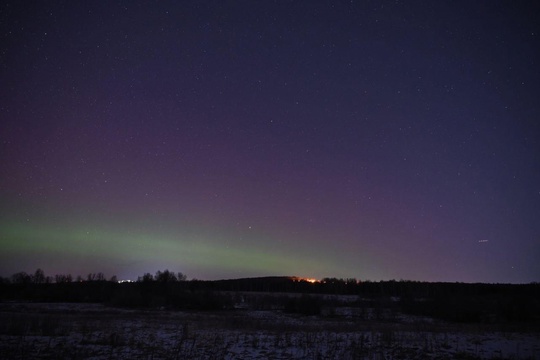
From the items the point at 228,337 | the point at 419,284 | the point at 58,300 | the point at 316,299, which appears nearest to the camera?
the point at 228,337

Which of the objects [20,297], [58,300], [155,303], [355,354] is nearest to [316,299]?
[155,303]

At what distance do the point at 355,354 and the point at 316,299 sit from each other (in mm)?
47762

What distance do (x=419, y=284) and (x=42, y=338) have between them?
560 ft

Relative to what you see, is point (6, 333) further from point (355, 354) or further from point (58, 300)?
point (58, 300)

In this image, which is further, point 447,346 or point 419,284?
point 419,284

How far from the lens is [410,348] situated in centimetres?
1809

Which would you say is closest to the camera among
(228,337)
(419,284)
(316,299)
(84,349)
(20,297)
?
(84,349)

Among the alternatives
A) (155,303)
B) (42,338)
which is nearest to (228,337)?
(42,338)

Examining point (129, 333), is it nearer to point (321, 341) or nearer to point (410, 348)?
point (321, 341)

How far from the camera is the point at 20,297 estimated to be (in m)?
88.6

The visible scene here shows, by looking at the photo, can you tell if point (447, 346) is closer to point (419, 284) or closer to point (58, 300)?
point (58, 300)

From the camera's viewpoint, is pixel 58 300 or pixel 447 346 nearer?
pixel 447 346

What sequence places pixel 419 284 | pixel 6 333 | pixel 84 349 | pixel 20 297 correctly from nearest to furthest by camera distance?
pixel 84 349, pixel 6 333, pixel 20 297, pixel 419 284

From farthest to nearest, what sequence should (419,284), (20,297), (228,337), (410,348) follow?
1. (419,284)
2. (20,297)
3. (228,337)
4. (410,348)
